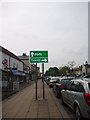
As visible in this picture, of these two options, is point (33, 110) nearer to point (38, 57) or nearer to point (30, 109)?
point (30, 109)

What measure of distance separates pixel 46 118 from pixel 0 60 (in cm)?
1753

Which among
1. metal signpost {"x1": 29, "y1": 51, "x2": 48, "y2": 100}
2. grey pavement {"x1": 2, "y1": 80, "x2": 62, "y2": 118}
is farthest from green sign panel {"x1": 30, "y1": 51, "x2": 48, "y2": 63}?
grey pavement {"x1": 2, "y1": 80, "x2": 62, "y2": 118}

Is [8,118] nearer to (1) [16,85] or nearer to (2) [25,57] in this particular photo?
(1) [16,85]

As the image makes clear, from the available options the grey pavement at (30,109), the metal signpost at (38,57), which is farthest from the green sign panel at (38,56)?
the grey pavement at (30,109)

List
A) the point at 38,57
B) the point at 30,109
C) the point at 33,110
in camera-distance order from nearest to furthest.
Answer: the point at 33,110 < the point at 30,109 < the point at 38,57

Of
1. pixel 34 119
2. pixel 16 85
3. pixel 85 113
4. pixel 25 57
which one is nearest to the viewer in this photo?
pixel 85 113

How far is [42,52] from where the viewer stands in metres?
13.5

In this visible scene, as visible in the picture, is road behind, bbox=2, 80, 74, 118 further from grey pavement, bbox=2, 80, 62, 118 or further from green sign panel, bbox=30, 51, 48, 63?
green sign panel, bbox=30, 51, 48, 63

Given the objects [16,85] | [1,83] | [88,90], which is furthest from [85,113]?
[1,83]

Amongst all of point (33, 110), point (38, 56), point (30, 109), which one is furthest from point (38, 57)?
point (33, 110)

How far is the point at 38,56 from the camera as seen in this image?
1348 centimetres

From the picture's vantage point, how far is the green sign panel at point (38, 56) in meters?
13.4

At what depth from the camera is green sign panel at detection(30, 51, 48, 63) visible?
1341cm

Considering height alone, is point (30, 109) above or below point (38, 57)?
below
